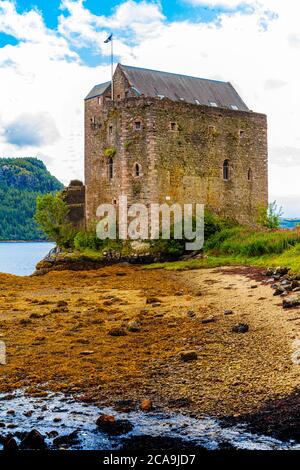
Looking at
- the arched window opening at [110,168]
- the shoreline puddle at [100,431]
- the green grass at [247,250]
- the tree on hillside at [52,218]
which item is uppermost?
the arched window opening at [110,168]

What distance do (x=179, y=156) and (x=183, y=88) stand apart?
12.2 meters

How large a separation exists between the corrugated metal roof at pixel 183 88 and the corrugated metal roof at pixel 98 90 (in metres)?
4.41

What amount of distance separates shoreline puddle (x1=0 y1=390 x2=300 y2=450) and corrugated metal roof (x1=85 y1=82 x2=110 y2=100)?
1736 inches

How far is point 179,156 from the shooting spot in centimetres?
3881

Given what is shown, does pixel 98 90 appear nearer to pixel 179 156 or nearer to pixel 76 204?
pixel 76 204

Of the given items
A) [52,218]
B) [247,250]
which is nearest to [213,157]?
[247,250]

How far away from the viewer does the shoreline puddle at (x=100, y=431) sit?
7.44 metres

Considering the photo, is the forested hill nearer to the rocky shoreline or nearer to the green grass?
the green grass

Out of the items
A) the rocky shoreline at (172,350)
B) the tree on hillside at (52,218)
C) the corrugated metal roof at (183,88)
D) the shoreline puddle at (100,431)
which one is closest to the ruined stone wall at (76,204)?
the tree on hillside at (52,218)

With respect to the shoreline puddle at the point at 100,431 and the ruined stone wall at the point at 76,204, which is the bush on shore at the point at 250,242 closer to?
the ruined stone wall at the point at 76,204

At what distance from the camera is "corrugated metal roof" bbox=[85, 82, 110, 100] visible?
5090cm

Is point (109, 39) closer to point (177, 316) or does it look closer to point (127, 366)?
point (177, 316)

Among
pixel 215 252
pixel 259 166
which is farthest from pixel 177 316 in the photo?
pixel 259 166
